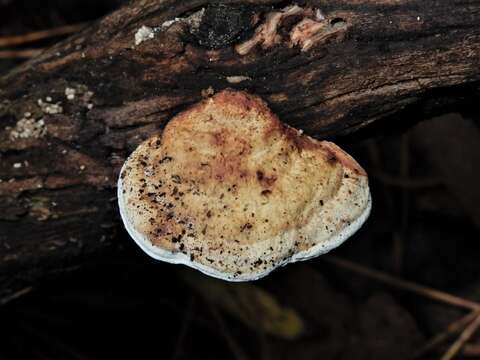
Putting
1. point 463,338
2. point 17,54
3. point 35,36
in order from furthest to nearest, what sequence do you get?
1. point 35,36
2. point 17,54
3. point 463,338

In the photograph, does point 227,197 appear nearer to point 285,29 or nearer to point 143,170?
point 143,170

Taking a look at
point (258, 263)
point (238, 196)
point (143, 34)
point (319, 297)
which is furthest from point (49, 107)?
point (319, 297)

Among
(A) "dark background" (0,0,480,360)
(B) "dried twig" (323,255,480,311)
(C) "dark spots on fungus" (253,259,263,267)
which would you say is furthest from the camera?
(B) "dried twig" (323,255,480,311)

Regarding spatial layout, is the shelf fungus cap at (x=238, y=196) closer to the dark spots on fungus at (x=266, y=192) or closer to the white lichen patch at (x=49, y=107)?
the dark spots on fungus at (x=266, y=192)

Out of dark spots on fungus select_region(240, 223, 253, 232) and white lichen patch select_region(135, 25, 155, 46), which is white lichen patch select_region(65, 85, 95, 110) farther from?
dark spots on fungus select_region(240, 223, 253, 232)

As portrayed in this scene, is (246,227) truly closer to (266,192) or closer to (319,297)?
(266,192)

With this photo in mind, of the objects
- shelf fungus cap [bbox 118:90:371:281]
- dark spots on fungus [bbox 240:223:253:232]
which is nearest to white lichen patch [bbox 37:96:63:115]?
shelf fungus cap [bbox 118:90:371:281]
